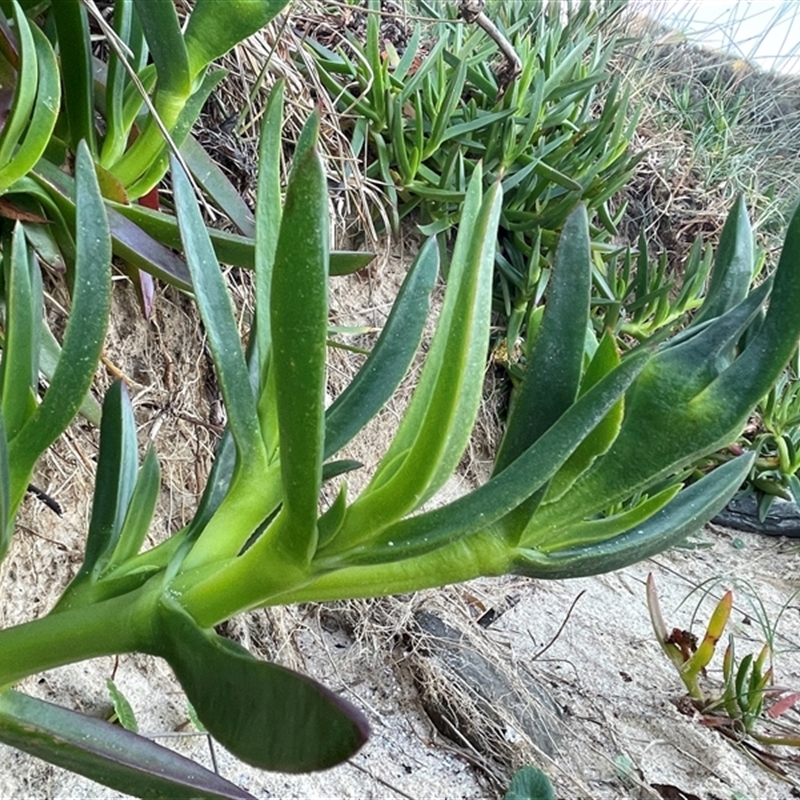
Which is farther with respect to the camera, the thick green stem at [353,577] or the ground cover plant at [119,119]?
the ground cover plant at [119,119]

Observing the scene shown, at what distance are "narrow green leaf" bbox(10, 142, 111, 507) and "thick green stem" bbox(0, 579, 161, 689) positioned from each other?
114 mm

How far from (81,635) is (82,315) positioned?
181 mm

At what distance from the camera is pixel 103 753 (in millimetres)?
353

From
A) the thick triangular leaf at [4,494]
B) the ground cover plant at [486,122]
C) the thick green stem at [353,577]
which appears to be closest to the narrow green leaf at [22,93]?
the thick triangular leaf at [4,494]

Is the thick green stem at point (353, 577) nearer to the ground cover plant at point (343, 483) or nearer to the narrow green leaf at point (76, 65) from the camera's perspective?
the ground cover plant at point (343, 483)

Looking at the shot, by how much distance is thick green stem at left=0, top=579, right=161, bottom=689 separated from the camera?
357 mm

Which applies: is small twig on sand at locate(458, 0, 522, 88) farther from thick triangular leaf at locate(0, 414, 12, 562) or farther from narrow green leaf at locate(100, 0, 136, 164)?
thick triangular leaf at locate(0, 414, 12, 562)

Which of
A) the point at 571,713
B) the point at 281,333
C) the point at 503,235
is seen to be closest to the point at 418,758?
the point at 571,713

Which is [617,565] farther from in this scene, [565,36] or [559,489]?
[565,36]

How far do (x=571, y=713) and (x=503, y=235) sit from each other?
103 cm

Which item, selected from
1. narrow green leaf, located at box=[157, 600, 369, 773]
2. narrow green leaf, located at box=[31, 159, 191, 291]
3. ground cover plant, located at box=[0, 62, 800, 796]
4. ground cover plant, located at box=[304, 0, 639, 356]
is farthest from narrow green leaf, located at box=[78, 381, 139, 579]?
ground cover plant, located at box=[304, 0, 639, 356]

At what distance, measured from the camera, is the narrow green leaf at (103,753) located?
35 cm

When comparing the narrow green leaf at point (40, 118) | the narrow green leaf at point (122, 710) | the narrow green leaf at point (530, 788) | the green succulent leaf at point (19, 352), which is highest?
the narrow green leaf at point (40, 118)

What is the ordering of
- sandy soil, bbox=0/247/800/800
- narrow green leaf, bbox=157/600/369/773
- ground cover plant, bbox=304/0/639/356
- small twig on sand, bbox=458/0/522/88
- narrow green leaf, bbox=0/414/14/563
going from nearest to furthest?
narrow green leaf, bbox=157/600/369/773 → narrow green leaf, bbox=0/414/14/563 → sandy soil, bbox=0/247/800/800 → small twig on sand, bbox=458/0/522/88 → ground cover plant, bbox=304/0/639/356
